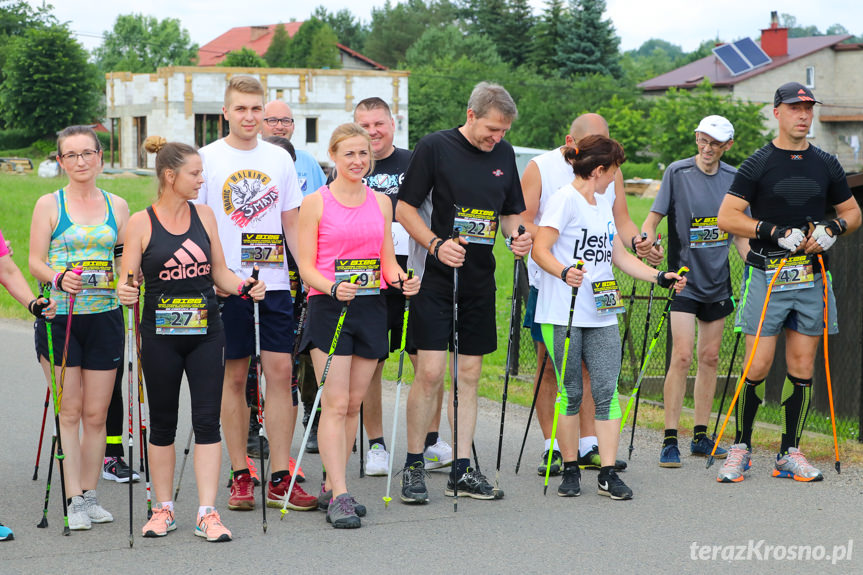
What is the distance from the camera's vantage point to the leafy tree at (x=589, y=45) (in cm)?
8319

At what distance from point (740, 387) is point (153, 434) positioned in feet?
12.1

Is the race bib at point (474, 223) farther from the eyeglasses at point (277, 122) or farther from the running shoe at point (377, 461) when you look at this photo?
the eyeglasses at point (277, 122)

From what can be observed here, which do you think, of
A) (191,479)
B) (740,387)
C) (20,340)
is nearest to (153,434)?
(191,479)

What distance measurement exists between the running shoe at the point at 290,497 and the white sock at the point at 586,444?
192 centimetres

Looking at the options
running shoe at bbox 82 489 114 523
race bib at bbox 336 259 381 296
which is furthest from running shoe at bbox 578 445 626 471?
running shoe at bbox 82 489 114 523

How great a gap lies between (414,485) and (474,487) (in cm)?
36

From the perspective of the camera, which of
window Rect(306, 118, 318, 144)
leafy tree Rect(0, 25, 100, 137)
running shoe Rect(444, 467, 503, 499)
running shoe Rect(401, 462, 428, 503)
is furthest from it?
leafy tree Rect(0, 25, 100, 137)

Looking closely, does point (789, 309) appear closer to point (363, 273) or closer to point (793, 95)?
point (793, 95)

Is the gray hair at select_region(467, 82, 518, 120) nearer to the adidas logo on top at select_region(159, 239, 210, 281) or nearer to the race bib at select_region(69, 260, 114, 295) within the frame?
the adidas logo on top at select_region(159, 239, 210, 281)

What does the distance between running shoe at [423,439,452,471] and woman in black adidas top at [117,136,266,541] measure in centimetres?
190

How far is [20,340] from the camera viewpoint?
1312 centimetres

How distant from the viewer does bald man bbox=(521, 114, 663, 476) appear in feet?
23.3

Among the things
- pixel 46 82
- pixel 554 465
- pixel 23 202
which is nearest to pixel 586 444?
pixel 554 465

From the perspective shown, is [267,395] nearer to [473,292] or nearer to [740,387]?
[473,292]
